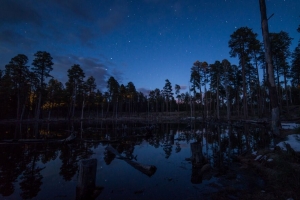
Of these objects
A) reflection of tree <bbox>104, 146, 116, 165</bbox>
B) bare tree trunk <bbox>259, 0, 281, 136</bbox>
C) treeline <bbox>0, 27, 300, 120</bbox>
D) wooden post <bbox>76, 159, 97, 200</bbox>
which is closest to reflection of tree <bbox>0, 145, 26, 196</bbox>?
wooden post <bbox>76, 159, 97, 200</bbox>

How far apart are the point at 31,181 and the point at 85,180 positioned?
10.9ft

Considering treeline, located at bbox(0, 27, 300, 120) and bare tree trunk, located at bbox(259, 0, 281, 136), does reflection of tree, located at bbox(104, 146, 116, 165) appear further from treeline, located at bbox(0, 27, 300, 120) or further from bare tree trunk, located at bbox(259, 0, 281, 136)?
treeline, located at bbox(0, 27, 300, 120)

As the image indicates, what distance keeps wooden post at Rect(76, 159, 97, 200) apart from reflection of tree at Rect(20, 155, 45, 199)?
6.09 ft

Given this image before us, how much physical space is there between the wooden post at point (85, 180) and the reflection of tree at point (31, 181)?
1856 millimetres

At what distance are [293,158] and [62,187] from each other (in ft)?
29.9

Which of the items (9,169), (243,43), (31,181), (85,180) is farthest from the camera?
(243,43)

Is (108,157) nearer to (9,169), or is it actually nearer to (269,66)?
(9,169)

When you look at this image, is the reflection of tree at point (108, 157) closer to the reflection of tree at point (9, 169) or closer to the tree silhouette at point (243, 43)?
the reflection of tree at point (9, 169)

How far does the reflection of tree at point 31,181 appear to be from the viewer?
18.8 ft

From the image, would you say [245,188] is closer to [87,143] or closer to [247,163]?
[247,163]

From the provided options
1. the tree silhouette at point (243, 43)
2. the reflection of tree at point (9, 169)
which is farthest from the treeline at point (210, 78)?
the reflection of tree at point (9, 169)

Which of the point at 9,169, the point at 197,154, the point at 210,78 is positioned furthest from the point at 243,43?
the point at 9,169

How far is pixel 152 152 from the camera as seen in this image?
1205 cm

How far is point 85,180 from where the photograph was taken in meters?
5.33
